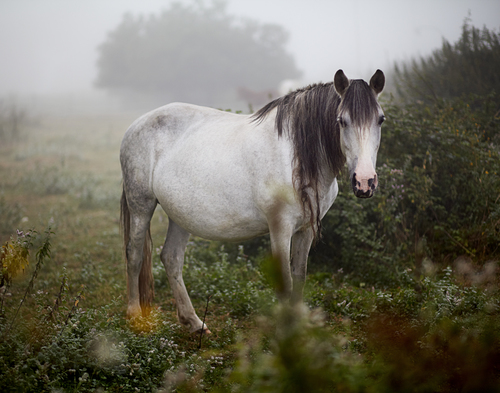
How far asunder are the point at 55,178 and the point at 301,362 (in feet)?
37.7

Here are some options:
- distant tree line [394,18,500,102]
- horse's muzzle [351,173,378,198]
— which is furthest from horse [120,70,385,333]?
distant tree line [394,18,500,102]

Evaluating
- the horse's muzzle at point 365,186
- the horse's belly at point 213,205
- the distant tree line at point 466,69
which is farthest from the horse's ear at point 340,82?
the distant tree line at point 466,69

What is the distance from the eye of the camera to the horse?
2.52m

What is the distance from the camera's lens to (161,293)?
4.48 metres

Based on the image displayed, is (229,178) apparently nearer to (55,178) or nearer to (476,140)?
(476,140)

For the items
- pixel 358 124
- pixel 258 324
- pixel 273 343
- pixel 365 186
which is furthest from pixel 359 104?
pixel 273 343

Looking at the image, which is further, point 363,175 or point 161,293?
point 161,293

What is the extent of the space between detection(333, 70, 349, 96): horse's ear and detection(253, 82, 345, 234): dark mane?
0.34 ft

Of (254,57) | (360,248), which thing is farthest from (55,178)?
(254,57)

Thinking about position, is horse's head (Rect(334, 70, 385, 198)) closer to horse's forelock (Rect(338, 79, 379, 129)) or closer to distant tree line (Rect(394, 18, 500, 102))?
horse's forelock (Rect(338, 79, 379, 129))

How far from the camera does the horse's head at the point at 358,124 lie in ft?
7.75

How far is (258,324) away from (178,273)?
71.7 inches

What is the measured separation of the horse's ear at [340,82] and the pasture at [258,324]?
144 centimetres

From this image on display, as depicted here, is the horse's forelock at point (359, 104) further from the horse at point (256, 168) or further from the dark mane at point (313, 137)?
the dark mane at point (313, 137)
